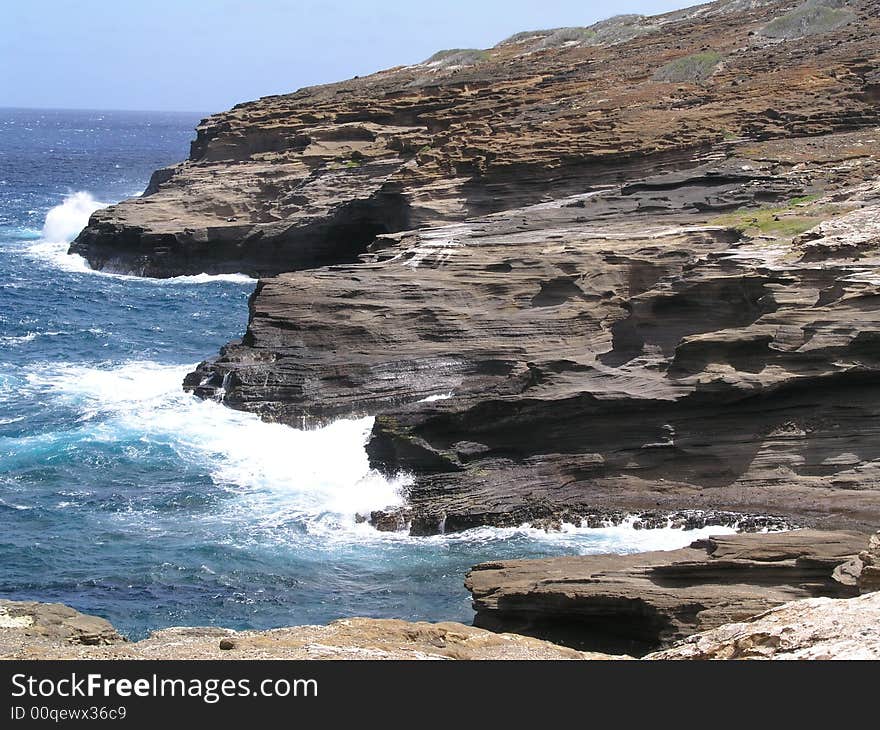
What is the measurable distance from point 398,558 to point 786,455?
9.32 m

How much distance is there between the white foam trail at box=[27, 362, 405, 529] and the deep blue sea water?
0.18 ft

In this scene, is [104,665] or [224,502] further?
[224,502]

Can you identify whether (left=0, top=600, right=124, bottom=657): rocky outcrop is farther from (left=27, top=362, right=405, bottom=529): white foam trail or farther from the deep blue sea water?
(left=27, top=362, right=405, bottom=529): white foam trail

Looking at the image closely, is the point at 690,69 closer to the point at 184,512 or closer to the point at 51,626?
the point at 184,512

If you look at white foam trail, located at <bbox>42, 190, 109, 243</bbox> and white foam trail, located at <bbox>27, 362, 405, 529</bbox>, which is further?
white foam trail, located at <bbox>42, 190, 109, 243</bbox>

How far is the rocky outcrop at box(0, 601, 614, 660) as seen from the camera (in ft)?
48.0

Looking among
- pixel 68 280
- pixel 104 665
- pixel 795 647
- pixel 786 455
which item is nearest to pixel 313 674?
pixel 104 665

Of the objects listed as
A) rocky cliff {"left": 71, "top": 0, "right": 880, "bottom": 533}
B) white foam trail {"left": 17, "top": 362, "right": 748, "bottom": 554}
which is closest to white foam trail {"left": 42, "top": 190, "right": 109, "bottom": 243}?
rocky cliff {"left": 71, "top": 0, "right": 880, "bottom": 533}

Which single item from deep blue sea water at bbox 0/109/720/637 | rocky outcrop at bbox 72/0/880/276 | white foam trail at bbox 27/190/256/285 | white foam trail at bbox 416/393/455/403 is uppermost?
rocky outcrop at bbox 72/0/880/276

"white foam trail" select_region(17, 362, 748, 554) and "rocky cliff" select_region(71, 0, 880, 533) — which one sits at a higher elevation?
"rocky cliff" select_region(71, 0, 880, 533)

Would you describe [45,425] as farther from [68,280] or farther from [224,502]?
[68,280]

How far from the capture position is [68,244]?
7388 centimetres

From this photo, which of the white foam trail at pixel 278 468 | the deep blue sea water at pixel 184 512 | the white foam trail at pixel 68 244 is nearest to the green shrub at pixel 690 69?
the white foam trail at pixel 68 244

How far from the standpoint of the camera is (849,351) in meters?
27.9
